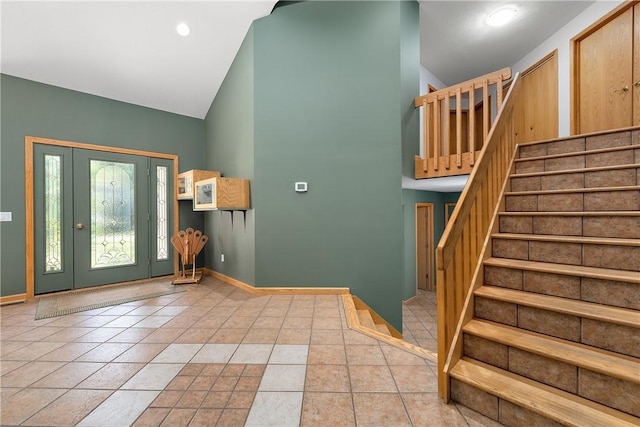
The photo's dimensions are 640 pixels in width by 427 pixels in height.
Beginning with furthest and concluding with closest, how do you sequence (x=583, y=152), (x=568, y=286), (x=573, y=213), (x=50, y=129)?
(x=50, y=129) → (x=583, y=152) → (x=573, y=213) → (x=568, y=286)

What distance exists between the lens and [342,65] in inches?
135

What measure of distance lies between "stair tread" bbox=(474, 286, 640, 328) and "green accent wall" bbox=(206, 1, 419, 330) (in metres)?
1.61

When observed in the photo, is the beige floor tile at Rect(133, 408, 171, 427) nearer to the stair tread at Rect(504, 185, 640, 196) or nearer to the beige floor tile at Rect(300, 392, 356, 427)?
the beige floor tile at Rect(300, 392, 356, 427)

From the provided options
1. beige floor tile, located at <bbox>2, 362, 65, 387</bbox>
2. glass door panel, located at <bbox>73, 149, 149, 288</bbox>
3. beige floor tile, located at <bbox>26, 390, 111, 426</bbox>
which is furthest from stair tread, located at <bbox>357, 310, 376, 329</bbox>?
glass door panel, located at <bbox>73, 149, 149, 288</bbox>

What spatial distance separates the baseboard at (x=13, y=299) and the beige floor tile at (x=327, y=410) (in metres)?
4.09

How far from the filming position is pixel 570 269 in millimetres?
1670

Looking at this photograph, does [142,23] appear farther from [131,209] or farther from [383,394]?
[383,394]

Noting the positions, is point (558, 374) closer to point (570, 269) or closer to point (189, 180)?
point (570, 269)

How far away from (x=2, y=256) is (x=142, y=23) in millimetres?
3368

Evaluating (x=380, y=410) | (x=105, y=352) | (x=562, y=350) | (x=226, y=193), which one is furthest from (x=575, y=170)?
(x=105, y=352)

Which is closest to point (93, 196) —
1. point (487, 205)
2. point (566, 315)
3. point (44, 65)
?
point (44, 65)

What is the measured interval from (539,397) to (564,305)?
55 centimetres

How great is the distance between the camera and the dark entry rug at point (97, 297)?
119 inches

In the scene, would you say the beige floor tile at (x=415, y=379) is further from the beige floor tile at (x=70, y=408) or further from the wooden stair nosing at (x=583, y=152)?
the wooden stair nosing at (x=583, y=152)
